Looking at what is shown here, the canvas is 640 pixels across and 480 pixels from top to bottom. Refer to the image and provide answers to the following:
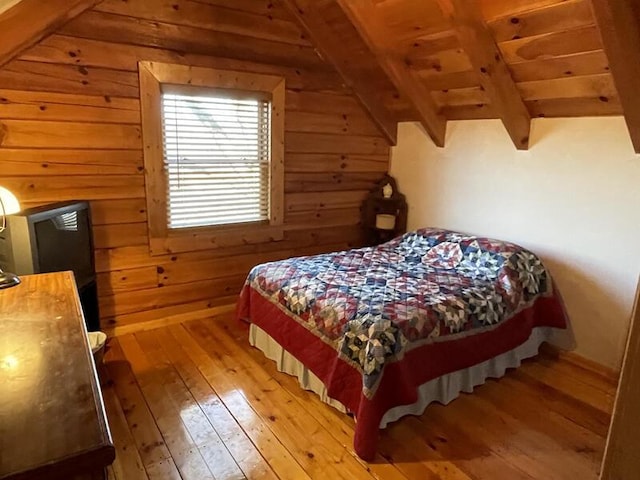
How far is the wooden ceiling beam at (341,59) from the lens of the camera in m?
3.33

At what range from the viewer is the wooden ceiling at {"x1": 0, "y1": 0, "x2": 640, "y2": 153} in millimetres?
2191

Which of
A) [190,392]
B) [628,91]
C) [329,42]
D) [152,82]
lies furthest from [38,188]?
[628,91]

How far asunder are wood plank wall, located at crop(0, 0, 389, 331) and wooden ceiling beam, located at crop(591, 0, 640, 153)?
2.15m

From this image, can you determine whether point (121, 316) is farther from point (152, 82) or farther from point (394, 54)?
point (394, 54)

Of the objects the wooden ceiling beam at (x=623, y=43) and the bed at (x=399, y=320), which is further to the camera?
the bed at (x=399, y=320)

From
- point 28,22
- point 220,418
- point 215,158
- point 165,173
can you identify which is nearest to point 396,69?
point 215,158

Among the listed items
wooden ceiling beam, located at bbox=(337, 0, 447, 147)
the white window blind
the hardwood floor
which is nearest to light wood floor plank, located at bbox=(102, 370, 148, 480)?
the hardwood floor

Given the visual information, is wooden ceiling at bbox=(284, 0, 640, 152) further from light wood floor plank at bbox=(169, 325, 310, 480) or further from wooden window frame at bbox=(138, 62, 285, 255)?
light wood floor plank at bbox=(169, 325, 310, 480)

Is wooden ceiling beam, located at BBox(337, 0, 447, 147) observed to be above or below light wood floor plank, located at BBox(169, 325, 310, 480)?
above

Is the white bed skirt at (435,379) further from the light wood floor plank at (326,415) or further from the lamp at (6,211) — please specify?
the lamp at (6,211)

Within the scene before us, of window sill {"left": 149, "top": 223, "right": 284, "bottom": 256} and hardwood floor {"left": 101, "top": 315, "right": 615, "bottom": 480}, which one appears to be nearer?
hardwood floor {"left": 101, "top": 315, "right": 615, "bottom": 480}

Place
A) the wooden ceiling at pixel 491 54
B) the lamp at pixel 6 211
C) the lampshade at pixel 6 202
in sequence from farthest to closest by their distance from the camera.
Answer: the wooden ceiling at pixel 491 54
the lampshade at pixel 6 202
the lamp at pixel 6 211

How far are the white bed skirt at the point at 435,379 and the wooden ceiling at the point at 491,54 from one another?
4.64ft

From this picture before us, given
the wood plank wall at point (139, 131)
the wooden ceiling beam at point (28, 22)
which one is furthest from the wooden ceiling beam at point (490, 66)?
the wooden ceiling beam at point (28, 22)
